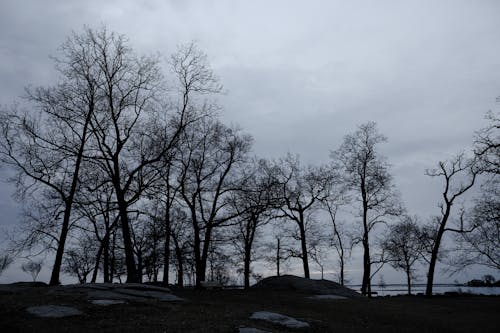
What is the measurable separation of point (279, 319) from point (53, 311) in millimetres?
7425

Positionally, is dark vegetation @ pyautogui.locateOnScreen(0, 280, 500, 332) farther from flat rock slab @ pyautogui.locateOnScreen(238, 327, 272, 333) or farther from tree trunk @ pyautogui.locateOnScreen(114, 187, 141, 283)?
tree trunk @ pyautogui.locateOnScreen(114, 187, 141, 283)

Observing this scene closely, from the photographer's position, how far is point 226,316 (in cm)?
1476

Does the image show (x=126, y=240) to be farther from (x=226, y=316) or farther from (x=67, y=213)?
(x=226, y=316)

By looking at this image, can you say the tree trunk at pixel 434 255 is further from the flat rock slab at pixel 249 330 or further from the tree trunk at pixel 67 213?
the tree trunk at pixel 67 213

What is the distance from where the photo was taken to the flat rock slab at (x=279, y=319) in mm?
14289

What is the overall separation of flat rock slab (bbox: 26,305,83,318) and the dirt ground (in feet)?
0.81

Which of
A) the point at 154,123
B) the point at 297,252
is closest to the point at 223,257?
the point at 297,252

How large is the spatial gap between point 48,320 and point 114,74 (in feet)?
57.3

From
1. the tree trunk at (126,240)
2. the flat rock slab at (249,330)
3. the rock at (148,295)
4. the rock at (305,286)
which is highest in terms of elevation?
the tree trunk at (126,240)

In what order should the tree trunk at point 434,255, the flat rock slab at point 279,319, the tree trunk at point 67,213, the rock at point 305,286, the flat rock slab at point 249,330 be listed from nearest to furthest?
1. the flat rock slab at point 249,330
2. the flat rock slab at point 279,319
3. the tree trunk at point 67,213
4. the rock at point 305,286
5. the tree trunk at point 434,255

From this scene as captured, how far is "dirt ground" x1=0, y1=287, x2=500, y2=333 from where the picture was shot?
12367 mm

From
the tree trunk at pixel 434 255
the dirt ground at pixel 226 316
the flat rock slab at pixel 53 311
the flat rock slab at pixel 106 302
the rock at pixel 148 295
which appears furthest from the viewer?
the tree trunk at pixel 434 255

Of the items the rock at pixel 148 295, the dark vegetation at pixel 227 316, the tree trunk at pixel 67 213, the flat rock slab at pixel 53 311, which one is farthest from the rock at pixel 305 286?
the flat rock slab at pixel 53 311

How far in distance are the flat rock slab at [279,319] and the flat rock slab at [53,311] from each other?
595cm
